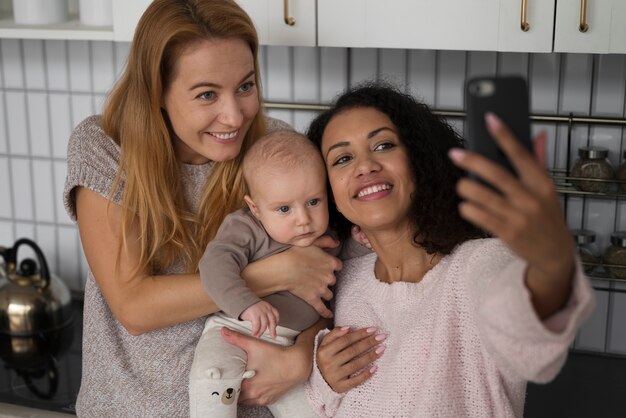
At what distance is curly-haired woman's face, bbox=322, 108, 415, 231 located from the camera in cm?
136

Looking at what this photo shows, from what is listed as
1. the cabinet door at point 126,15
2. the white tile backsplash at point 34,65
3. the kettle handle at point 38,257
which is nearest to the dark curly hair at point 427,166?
the cabinet door at point 126,15

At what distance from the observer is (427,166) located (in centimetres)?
140

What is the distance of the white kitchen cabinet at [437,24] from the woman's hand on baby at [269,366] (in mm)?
627

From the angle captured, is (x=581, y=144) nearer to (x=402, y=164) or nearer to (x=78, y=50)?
(x=402, y=164)

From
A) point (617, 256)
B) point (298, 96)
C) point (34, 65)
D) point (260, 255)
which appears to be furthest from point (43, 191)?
point (617, 256)

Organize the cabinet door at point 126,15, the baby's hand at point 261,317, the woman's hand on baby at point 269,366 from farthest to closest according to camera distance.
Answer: the cabinet door at point 126,15 < the woman's hand on baby at point 269,366 < the baby's hand at point 261,317

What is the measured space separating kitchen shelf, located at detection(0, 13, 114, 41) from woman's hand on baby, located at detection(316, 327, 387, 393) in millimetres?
901

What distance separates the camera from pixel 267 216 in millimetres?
1485

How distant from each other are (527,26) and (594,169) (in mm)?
473

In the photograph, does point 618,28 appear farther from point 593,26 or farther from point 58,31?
point 58,31

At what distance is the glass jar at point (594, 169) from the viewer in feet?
6.34

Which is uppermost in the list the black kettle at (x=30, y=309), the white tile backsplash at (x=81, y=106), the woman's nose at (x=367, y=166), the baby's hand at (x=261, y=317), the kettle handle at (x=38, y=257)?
the woman's nose at (x=367, y=166)

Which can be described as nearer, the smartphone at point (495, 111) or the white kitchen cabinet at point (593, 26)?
Answer: the smartphone at point (495, 111)

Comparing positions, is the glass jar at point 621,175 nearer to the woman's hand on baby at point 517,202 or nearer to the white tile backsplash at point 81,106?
the woman's hand on baby at point 517,202
